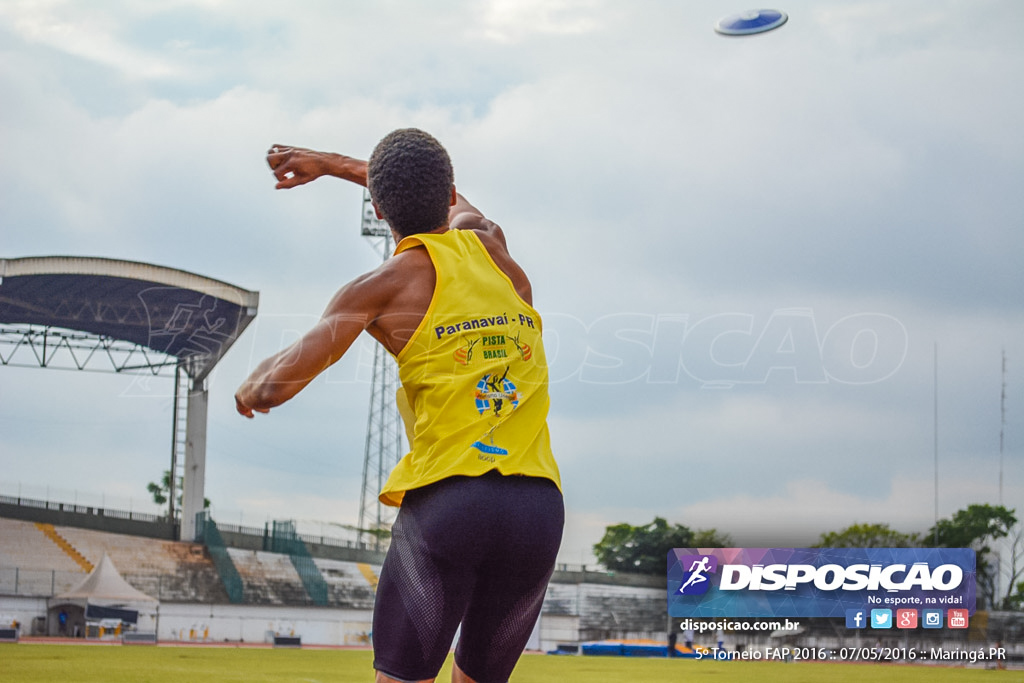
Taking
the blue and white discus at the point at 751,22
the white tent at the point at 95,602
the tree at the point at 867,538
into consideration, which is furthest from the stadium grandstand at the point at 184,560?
the blue and white discus at the point at 751,22

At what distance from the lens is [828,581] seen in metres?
30.6

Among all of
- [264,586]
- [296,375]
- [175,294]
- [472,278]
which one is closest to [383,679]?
[296,375]

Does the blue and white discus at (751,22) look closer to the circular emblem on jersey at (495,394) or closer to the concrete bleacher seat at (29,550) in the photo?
the circular emblem on jersey at (495,394)

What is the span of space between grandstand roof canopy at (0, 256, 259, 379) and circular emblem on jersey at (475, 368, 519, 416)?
2682 cm

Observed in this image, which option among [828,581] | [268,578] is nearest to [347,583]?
[268,578]

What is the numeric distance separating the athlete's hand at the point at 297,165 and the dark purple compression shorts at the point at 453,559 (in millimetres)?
1056

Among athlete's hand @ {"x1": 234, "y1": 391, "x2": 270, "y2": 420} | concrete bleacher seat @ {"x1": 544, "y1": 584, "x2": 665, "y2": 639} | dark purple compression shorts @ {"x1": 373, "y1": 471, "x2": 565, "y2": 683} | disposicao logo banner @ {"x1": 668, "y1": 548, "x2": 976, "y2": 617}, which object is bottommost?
concrete bleacher seat @ {"x1": 544, "y1": 584, "x2": 665, "y2": 639}

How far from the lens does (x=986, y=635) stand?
28.6 meters

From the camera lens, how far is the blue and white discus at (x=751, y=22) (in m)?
12.7

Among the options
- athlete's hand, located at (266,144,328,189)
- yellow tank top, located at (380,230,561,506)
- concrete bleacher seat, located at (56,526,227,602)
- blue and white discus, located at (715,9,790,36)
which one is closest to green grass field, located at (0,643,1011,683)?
blue and white discus, located at (715,9,790,36)

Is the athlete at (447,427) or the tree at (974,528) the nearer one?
the athlete at (447,427)

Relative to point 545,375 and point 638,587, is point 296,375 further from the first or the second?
point 638,587

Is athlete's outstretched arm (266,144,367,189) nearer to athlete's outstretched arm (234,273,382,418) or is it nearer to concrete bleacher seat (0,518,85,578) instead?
athlete's outstretched arm (234,273,382,418)

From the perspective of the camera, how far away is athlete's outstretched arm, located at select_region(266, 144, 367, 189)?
2.82 metres
